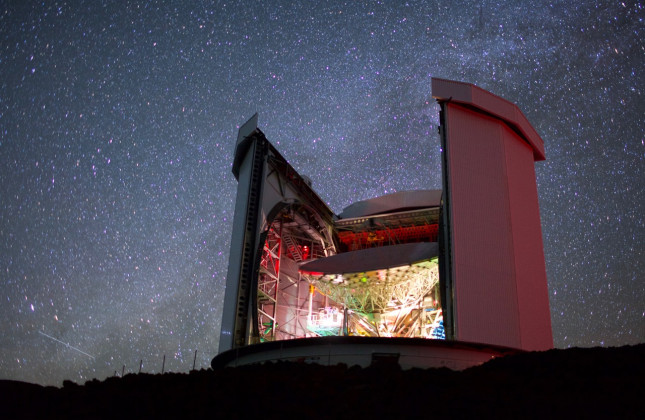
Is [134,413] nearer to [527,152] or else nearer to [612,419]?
[612,419]

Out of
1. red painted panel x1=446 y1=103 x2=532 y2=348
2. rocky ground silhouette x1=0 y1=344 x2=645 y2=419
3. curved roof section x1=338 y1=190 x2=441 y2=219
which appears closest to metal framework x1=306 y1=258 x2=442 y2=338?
red painted panel x1=446 y1=103 x2=532 y2=348

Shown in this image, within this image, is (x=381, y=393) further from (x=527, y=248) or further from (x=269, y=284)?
(x=269, y=284)

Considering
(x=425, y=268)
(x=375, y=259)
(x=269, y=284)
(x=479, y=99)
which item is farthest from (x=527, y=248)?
(x=269, y=284)

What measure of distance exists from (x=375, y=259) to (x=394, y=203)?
10280 millimetres

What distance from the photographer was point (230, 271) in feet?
86.8

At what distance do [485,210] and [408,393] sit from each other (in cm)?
1343

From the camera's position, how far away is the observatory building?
2141 cm

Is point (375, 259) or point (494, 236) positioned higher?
point (375, 259)

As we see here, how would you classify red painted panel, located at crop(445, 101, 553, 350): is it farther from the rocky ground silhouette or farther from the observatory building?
the rocky ground silhouette

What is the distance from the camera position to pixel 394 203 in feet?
126

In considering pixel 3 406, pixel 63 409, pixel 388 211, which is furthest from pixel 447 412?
pixel 388 211

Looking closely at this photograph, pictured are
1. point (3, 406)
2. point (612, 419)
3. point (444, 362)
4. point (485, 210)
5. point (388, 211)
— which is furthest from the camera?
point (388, 211)

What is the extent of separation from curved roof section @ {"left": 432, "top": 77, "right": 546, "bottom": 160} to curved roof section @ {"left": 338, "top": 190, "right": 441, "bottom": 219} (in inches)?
446

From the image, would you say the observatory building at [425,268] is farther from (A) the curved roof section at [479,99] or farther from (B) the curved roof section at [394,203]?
(B) the curved roof section at [394,203]
